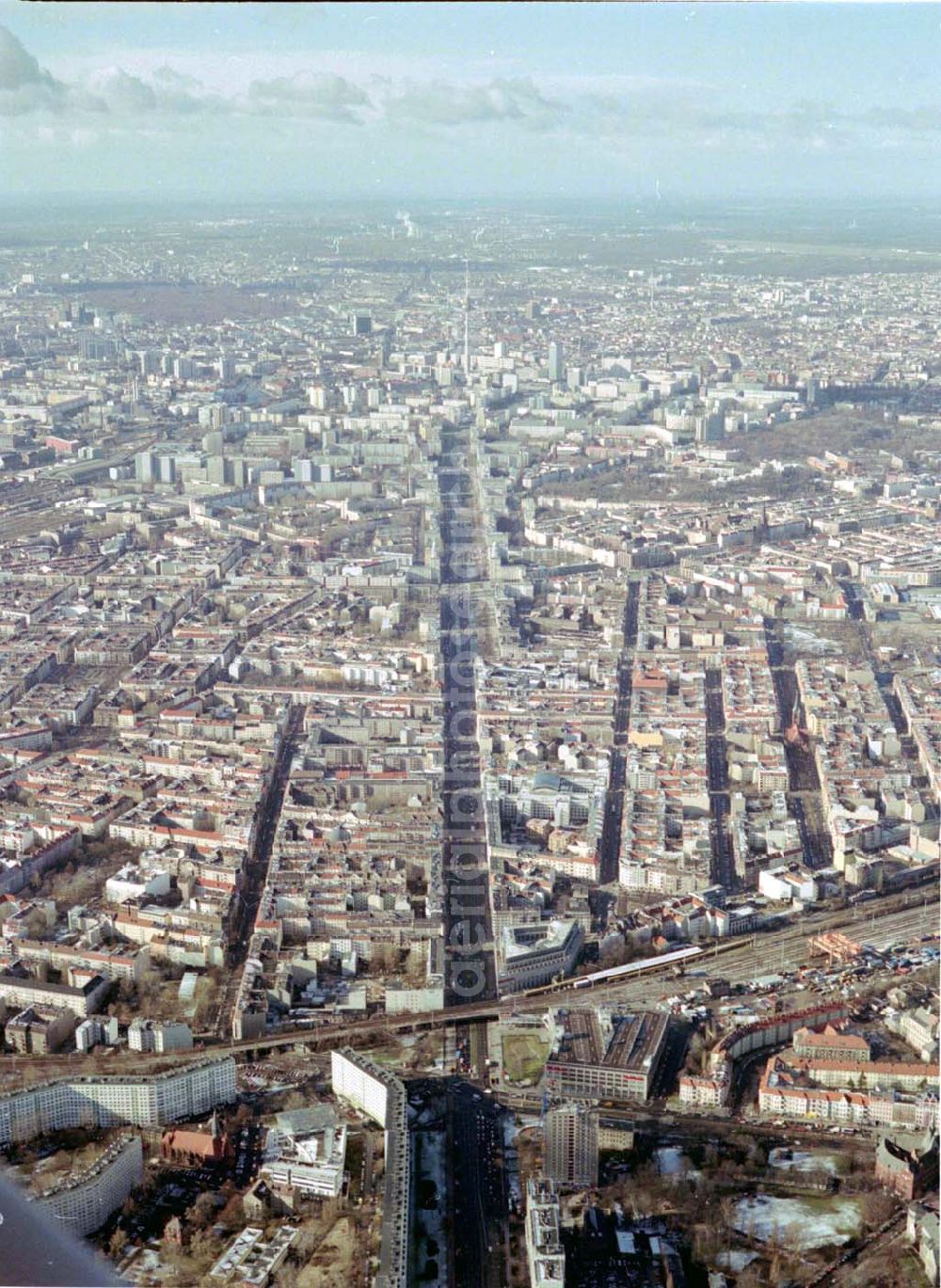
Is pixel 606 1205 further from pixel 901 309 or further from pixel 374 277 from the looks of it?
pixel 901 309

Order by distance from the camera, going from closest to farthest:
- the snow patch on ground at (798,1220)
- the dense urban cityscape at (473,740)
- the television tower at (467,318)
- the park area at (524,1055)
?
1. the snow patch on ground at (798,1220)
2. the dense urban cityscape at (473,740)
3. the park area at (524,1055)
4. the television tower at (467,318)

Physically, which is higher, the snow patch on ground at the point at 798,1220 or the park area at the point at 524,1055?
the park area at the point at 524,1055

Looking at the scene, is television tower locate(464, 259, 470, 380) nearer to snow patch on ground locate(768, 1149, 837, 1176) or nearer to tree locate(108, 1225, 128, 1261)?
snow patch on ground locate(768, 1149, 837, 1176)

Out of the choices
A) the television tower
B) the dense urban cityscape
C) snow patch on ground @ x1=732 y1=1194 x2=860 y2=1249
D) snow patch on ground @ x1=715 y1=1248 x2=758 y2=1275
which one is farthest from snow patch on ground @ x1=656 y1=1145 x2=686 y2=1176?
the television tower

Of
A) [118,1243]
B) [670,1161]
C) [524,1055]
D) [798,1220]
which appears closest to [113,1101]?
[118,1243]

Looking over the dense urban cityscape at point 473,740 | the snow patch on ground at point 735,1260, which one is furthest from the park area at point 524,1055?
the snow patch on ground at point 735,1260

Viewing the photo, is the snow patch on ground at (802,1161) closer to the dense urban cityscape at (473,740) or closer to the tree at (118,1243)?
the dense urban cityscape at (473,740)
